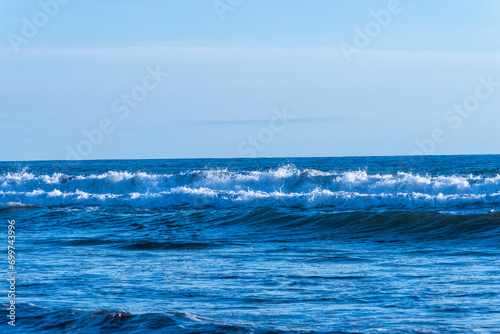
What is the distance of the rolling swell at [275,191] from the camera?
21.4 m

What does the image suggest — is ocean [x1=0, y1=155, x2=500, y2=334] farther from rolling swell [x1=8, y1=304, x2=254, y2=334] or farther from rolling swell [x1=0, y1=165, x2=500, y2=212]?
rolling swell [x1=0, y1=165, x2=500, y2=212]

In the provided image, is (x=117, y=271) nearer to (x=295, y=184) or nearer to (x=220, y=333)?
(x=220, y=333)

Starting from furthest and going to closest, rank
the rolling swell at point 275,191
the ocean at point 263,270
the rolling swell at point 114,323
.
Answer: the rolling swell at point 275,191 → the ocean at point 263,270 → the rolling swell at point 114,323

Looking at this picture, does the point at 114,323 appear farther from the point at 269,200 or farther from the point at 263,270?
the point at 269,200

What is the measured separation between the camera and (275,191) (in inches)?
1065

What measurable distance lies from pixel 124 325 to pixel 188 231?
9570mm

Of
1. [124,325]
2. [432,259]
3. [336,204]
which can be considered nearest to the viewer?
[124,325]

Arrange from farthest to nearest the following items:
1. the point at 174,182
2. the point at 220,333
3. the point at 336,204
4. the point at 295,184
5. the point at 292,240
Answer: the point at 174,182 → the point at 295,184 → the point at 336,204 → the point at 292,240 → the point at 220,333

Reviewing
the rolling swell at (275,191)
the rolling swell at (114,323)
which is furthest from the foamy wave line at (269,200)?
the rolling swell at (114,323)

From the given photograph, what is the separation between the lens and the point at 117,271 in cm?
952

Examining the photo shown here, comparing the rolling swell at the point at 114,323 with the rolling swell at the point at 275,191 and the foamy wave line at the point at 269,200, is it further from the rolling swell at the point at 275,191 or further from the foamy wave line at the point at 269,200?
the foamy wave line at the point at 269,200

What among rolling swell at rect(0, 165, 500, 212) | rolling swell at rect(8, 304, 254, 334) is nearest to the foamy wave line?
rolling swell at rect(0, 165, 500, 212)

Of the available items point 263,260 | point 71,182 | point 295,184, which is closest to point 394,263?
point 263,260

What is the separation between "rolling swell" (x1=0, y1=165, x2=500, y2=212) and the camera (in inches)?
843
